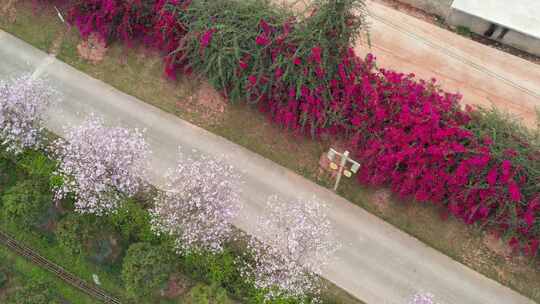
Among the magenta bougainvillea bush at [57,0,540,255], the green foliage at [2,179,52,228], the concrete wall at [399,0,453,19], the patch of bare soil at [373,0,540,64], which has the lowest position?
the green foliage at [2,179,52,228]

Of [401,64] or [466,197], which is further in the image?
[401,64]

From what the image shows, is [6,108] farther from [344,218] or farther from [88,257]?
[344,218]

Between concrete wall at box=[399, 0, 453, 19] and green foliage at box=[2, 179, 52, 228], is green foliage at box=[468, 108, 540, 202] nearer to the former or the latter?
concrete wall at box=[399, 0, 453, 19]

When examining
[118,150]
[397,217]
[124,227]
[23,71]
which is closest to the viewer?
[118,150]

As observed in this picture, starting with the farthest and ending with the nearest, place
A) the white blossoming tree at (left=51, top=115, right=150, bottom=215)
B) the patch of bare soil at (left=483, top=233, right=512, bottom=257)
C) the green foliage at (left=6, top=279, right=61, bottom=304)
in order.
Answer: the patch of bare soil at (left=483, top=233, right=512, bottom=257)
the green foliage at (left=6, top=279, right=61, bottom=304)
the white blossoming tree at (left=51, top=115, right=150, bottom=215)

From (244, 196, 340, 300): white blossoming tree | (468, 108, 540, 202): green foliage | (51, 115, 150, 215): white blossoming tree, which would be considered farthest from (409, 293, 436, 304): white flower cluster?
(51, 115, 150, 215): white blossoming tree

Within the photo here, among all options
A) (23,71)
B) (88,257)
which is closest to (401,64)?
(88,257)

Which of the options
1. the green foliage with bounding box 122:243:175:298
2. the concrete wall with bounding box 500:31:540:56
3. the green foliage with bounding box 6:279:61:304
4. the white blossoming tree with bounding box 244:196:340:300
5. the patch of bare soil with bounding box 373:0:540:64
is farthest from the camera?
the patch of bare soil with bounding box 373:0:540:64
